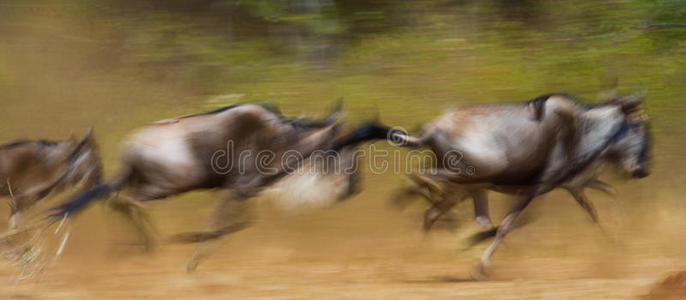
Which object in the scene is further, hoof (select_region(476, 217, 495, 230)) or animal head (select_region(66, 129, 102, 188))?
animal head (select_region(66, 129, 102, 188))

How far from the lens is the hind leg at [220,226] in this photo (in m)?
6.76

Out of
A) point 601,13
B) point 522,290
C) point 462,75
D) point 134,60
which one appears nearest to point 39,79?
point 134,60

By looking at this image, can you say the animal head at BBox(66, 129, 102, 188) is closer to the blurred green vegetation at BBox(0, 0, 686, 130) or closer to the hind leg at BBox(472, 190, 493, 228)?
the blurred green vegetation at BBox(0, 0, 686, 130)

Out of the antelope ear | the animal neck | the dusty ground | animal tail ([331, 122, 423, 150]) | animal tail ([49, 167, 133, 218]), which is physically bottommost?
the dusty ground

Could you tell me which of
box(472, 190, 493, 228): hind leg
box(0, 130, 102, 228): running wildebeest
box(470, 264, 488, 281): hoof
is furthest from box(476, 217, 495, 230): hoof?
box(0, 130, 102, 228): running wildebeest

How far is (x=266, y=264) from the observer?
25.1 ft

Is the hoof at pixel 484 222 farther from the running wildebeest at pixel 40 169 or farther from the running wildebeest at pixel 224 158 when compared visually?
the running wildebeest at pixel 40 169

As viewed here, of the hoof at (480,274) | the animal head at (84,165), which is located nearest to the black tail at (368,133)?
the hoof at (480,274)

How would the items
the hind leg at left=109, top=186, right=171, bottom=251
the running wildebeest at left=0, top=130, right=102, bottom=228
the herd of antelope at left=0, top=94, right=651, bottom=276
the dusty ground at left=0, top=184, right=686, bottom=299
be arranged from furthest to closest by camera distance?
the running wildebeest at left=0, top=130, right=102, bottom=228 → the hind leg at left=109, top=186, right=171, bottom=251 → the herd of antelope at left=0, top=94, right=651, bottom=276 → the dusty ground at left=0, top=184, right=686, bottom=299

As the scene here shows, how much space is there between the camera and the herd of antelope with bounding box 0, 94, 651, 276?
21.8ft

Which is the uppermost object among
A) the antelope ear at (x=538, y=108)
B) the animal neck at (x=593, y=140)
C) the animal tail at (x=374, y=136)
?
the antelope ear at (x=538, y=108)

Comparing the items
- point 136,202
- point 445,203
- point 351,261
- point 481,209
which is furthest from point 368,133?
point 136,202

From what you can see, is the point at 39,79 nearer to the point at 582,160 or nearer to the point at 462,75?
the point at 462,75

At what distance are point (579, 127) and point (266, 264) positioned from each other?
2759 millimetres
